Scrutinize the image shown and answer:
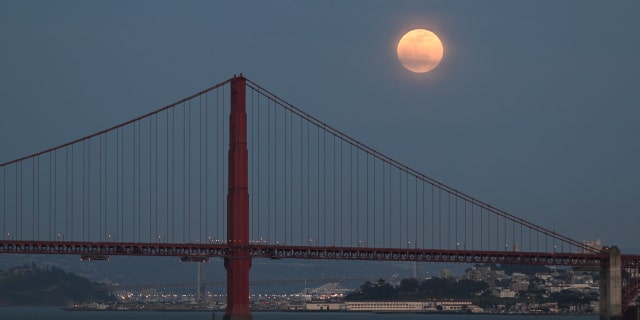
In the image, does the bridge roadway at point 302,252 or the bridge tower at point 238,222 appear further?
the bridge roadway at point 302,252

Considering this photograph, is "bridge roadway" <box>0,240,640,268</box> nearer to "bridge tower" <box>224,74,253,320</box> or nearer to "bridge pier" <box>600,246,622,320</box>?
"bridge tower" <box>224,74,253,320</box>

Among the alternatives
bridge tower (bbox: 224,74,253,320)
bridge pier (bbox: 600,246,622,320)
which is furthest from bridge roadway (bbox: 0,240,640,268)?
bridge pier (bbox: 600,246,622,320)

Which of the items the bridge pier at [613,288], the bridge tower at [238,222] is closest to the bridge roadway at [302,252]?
the bridge tower at [238,222]

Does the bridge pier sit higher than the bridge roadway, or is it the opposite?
the bridge roadway

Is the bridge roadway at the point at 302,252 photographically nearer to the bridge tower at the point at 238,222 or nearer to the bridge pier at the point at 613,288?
the bridge tower at the point at 238,222

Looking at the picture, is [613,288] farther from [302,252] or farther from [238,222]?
[238,222]

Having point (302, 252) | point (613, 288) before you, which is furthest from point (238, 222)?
point (613, 288)
